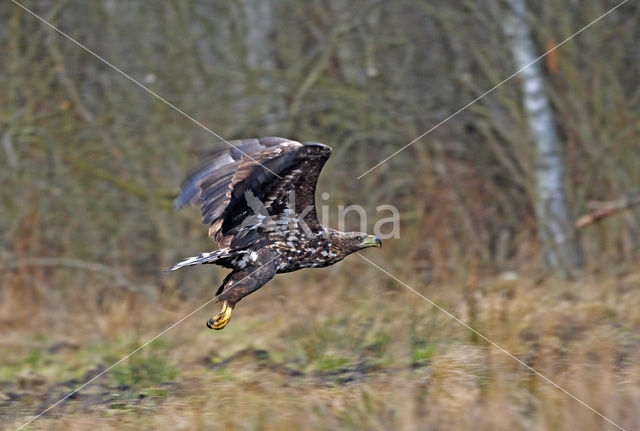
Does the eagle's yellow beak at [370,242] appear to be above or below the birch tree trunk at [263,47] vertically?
below

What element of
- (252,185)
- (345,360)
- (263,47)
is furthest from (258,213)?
(263,47)

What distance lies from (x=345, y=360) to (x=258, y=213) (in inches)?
61.0

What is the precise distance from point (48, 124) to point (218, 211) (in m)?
4.89

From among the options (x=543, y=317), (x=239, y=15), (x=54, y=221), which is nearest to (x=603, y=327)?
(x=543, y=317)

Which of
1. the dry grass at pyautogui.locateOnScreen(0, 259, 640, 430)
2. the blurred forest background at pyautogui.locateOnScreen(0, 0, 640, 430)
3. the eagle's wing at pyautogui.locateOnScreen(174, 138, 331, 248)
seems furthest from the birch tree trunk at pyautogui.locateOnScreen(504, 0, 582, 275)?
the eagle's wing at pyautogui.locateOnScreen(174, 138, 331, 248)

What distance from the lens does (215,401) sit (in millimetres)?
5441

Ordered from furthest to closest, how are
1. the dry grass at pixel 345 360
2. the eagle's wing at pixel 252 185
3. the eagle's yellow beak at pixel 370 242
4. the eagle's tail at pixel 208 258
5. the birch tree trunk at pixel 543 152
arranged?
the birch tree trunk at pixel 543 152 → the eagle's yellow beak at pixel 370 242 → the eagle's tail at pixel 208 258 → the eagle's wing at pixel 252 185 → the dry grass at pixel 345 360

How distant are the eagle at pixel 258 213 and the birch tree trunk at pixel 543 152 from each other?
375cm

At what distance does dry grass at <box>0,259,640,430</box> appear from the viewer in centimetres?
493

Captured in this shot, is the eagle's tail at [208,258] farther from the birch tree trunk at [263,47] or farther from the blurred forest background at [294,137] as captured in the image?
the birch tree trunk at [263,47]

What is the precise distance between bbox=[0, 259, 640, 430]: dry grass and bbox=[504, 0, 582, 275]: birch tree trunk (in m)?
0.71

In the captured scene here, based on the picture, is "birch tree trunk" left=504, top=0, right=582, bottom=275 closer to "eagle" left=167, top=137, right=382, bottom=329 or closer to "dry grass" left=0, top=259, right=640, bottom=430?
"dry grass" left=0, top=259, right=640, bottom=430

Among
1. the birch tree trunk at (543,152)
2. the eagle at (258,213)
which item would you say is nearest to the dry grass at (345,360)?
the birch tree trunk at (543,152)

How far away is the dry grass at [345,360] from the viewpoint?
4934mm
